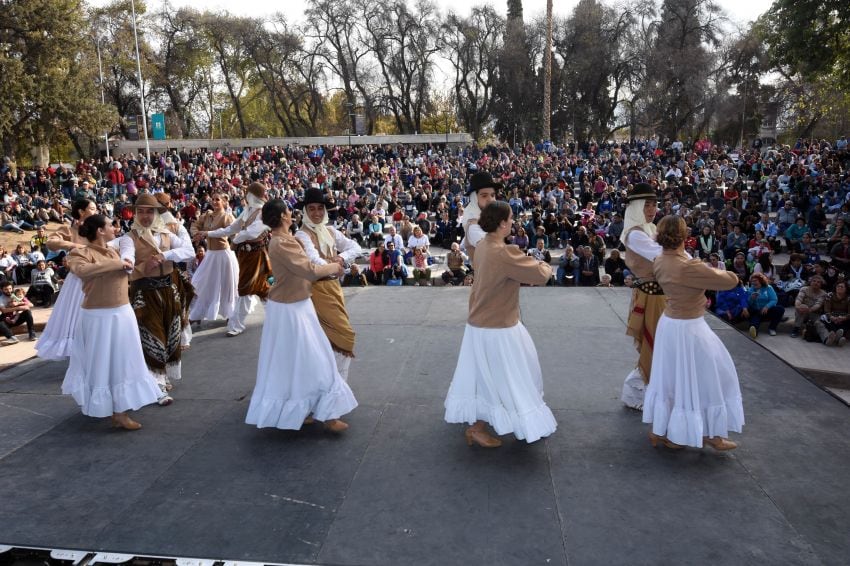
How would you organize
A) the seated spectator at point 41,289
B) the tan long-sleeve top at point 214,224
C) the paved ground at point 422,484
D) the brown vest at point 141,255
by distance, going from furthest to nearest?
the seated spectator at point 41,289 → the tan long-sleeve top at point 214,224 → the brown vest at point 141,255 → the paved ground at point 422,484

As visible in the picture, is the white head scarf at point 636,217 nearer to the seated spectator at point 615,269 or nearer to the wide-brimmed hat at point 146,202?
the wide-brimmed hat at point 146,202

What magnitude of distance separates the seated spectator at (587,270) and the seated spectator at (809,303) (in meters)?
3.47

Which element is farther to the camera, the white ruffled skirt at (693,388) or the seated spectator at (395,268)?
the seated spectator at (395,268)

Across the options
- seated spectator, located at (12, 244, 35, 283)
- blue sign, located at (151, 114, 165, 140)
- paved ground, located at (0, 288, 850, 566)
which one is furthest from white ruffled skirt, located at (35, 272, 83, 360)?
blue sign, located at (151, 114, 165, 140)

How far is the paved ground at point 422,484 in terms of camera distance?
3455mm

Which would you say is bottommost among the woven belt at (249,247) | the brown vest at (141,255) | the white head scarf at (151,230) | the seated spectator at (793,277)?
the seated spectator at (793,277)

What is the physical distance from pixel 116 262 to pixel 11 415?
1.90m

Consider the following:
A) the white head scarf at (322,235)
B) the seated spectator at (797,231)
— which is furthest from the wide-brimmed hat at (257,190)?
the seated spectator at (797,231)

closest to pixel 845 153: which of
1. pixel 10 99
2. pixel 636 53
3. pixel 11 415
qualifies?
pixel 636 53

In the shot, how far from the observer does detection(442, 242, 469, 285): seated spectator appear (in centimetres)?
1272

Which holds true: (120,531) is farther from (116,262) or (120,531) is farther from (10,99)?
(10,99)

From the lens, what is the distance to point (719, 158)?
23.3 meters

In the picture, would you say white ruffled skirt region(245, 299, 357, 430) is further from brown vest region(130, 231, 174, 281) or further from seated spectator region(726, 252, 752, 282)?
seated spectator region(726, 252, 752, 282)

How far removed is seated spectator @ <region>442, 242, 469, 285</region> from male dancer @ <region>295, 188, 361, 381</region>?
7442mm
